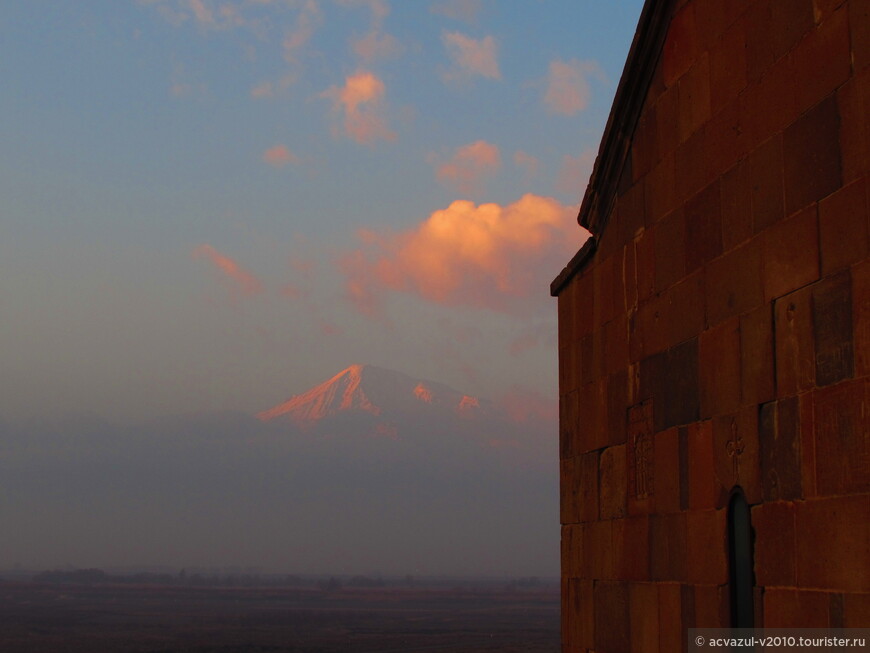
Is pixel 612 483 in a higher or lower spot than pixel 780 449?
lower

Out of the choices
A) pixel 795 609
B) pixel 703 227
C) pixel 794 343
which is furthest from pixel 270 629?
pixel 794 343

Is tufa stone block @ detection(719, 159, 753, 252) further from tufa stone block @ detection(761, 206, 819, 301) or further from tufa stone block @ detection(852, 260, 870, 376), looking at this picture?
tufa stone block @ detection(852, 260, 870, 376)

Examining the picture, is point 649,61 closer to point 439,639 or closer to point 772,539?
point 772,539

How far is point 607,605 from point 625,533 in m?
0.75

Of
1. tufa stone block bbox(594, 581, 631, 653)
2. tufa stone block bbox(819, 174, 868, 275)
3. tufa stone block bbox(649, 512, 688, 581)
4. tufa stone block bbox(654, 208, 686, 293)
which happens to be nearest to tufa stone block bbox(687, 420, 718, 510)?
tufa stone block bbox(649, 512, 688, 581)

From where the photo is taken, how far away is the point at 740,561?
6879mm

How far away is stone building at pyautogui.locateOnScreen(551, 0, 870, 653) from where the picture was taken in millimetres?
5918

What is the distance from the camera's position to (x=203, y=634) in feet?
440

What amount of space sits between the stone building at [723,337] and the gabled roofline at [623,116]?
20mm

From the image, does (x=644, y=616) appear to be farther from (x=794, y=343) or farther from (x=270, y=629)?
(x=270, y=629)

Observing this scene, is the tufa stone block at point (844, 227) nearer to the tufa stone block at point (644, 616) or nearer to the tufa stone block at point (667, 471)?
the tufa stone block at point (667, 471)

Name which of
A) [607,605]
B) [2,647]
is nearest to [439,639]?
[2,647]

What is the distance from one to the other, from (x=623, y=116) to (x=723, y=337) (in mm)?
2704

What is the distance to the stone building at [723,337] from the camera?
592 cm
